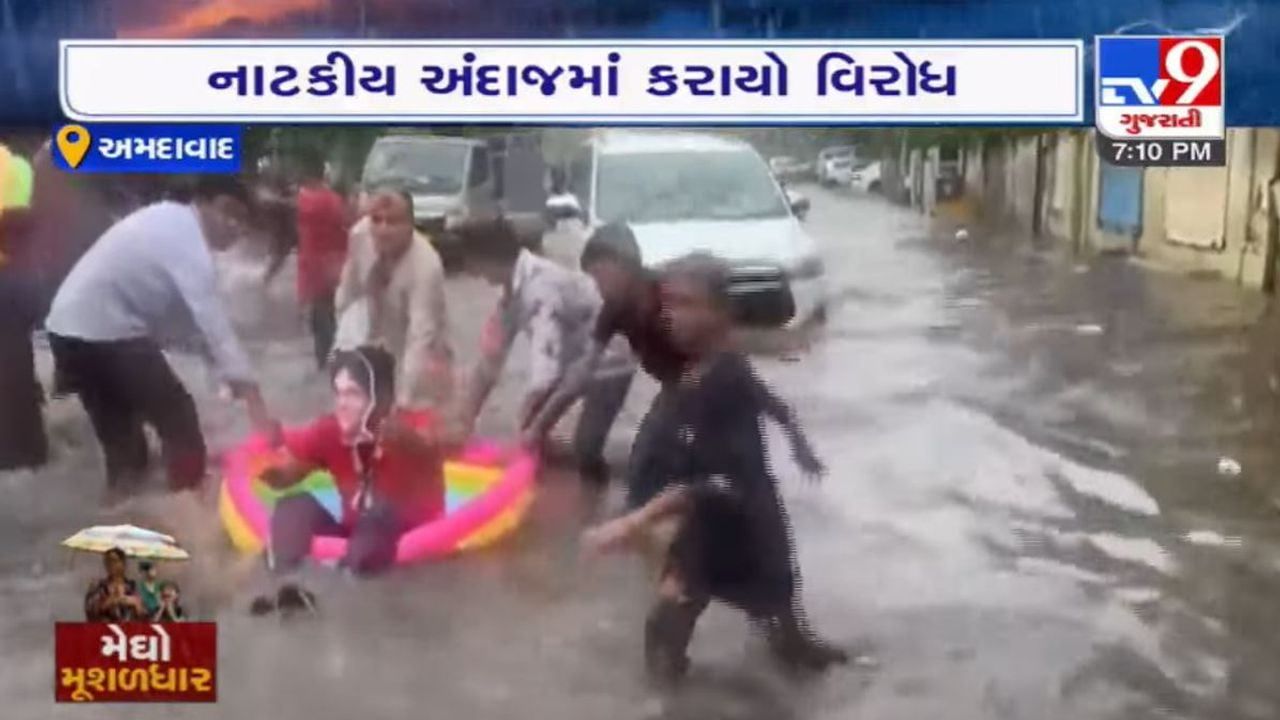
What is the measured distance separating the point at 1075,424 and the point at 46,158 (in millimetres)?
2040

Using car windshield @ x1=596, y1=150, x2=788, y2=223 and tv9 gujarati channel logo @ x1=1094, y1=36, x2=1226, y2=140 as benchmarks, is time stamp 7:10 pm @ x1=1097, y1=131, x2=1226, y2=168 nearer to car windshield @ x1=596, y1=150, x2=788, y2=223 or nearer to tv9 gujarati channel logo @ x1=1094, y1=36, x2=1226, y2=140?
tv9 gujarati channel logo @ x1=1094, y1=36, x2=1226, y2=140

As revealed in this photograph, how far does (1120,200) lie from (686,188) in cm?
84

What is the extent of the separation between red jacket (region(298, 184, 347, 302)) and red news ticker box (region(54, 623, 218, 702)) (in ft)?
2.29

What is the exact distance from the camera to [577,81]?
2.98 metres

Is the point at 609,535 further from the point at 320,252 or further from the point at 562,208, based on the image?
the point at 320,252

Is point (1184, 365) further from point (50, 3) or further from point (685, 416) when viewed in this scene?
point (50, 3)

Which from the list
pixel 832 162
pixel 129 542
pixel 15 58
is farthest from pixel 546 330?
pixel 15 58

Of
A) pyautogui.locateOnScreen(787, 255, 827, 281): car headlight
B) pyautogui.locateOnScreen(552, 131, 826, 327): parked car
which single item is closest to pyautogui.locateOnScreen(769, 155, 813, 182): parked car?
pyautogui.locateOnScreen(552, 131, 826, 327): parked car

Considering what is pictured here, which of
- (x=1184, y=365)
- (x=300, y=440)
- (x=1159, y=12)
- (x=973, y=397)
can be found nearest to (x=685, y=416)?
(x=973, y=397)

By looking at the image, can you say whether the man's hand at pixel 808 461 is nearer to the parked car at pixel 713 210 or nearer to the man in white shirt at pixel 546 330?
the parked car at pixel 713 210

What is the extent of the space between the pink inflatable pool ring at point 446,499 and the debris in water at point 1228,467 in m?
1.32

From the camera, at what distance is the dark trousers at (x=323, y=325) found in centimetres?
304

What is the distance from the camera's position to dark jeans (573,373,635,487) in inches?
119

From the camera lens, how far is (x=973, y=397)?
304cm
